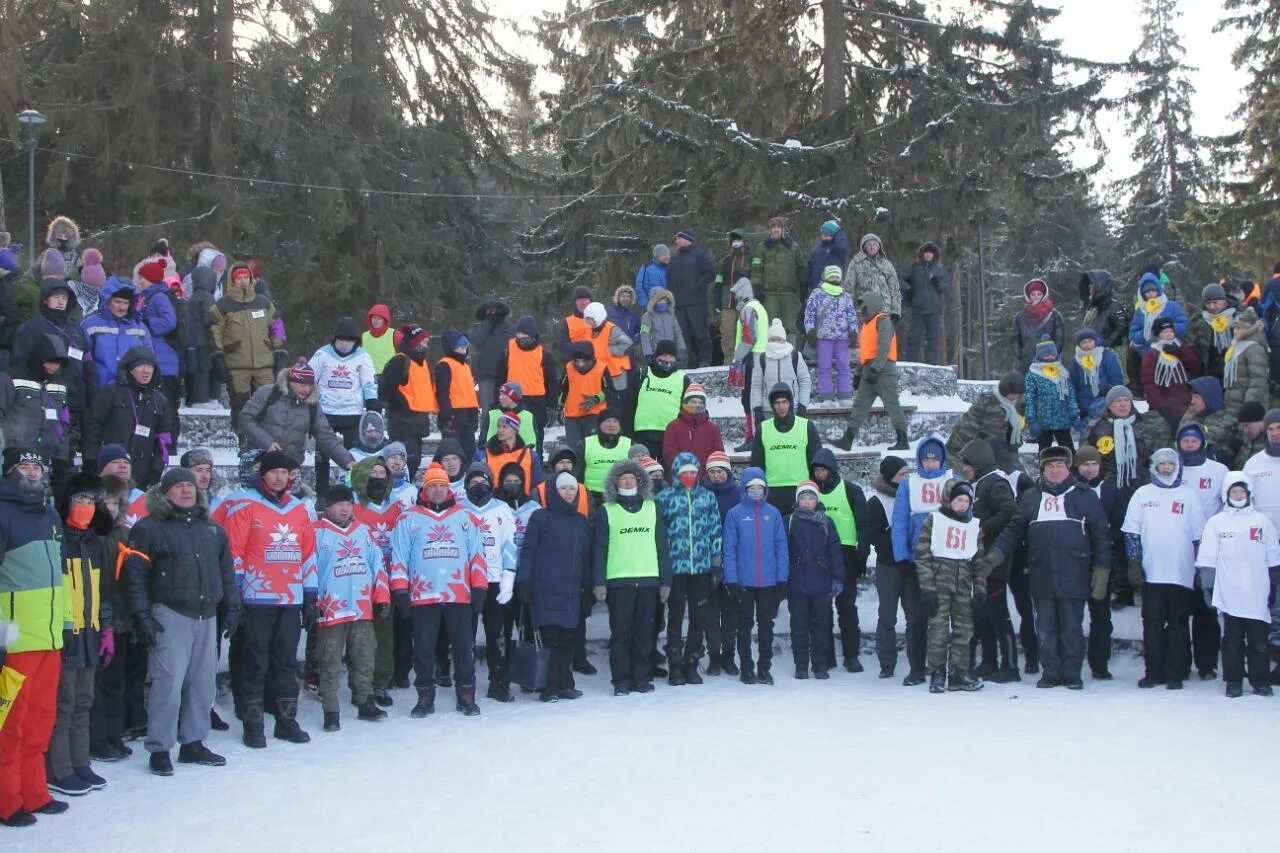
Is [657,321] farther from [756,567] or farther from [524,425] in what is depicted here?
[756,567]

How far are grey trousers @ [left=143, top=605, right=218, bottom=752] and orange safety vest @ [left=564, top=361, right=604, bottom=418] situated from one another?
17.6 feet

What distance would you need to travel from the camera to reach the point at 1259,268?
21.1m

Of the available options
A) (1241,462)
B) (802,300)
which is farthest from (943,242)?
(1241,462)

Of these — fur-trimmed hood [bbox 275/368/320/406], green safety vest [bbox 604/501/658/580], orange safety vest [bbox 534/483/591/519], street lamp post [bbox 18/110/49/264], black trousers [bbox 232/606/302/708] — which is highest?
street lamp post [bbox 18/110/49/264]

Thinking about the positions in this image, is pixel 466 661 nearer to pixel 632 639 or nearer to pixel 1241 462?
pixel 632 639

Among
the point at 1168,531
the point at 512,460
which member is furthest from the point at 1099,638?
the point at 512,460

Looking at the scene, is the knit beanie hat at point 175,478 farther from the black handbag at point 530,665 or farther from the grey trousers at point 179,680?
the black handbag at point 530,665

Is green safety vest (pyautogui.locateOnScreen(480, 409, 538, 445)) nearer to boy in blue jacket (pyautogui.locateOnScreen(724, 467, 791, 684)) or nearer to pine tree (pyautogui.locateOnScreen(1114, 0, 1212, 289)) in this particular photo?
boy in blue jacket (pyautogui.locateOnScreen(724, 467, 791, 684))

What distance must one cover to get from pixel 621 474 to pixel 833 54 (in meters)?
12.8

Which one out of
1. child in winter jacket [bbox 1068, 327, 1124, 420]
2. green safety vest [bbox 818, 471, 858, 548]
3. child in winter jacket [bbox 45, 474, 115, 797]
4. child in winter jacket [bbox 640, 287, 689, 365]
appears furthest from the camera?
child in winter jacket [bbox 640, 287, 689, 365]

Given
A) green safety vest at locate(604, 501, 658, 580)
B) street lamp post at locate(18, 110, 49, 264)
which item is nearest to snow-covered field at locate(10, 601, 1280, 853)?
green safety vest at locate(604, 501, 658, 580)

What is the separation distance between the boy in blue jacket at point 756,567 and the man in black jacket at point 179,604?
148 inches

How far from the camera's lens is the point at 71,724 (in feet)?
24.2

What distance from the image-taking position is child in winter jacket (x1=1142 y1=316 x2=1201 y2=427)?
12.0 m
